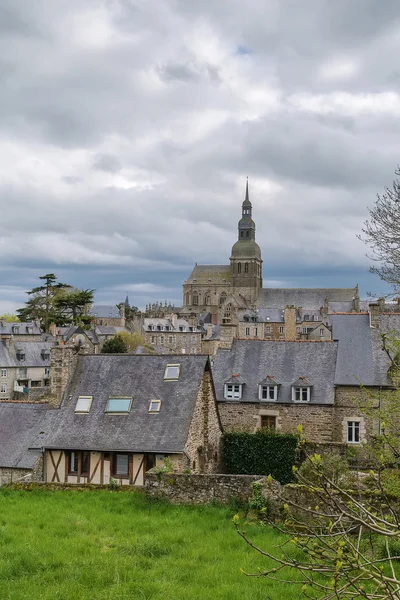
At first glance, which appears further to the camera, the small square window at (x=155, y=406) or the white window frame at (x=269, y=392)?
the white window frame at (x=269, y=392)

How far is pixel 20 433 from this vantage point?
19.4m

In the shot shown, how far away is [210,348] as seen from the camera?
77.2m

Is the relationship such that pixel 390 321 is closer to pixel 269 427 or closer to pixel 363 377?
pixel 363 377

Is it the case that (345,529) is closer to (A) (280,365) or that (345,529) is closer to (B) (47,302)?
(A) (280,365)

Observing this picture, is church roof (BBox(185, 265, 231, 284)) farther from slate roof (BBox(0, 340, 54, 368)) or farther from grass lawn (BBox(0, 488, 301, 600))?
grass lawn (BBox(0, 488, 301, 600))

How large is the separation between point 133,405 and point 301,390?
881cm

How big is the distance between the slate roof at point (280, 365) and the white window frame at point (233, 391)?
0.71 ft

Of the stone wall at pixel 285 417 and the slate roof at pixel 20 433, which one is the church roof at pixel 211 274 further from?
the slate roof at pixel 20 433

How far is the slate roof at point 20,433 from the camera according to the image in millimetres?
18484

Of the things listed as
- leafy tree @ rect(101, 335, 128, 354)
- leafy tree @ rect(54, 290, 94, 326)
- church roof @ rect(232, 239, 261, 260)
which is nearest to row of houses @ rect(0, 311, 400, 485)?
leafy tree @ rect(101, 335, 128, 354)

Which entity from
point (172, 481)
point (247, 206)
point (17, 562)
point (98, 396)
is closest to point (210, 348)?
point (98, 396)

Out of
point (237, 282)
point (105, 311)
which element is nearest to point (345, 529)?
point (105, 311)

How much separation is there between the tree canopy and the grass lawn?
61273mm

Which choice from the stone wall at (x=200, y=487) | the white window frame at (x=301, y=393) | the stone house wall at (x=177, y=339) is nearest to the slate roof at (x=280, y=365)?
the white window frame at (x=301, y=393)
